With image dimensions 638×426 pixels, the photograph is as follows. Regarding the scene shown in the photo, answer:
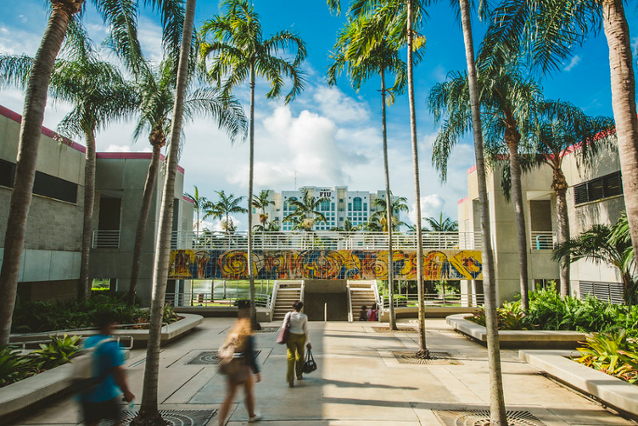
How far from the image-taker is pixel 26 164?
7523 millimetres

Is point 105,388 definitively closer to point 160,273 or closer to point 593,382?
point 160,273

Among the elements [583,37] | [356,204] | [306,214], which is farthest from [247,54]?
[356,204]

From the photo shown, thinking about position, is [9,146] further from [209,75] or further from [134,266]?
[209,75]

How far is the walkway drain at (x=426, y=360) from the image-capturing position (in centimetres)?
965

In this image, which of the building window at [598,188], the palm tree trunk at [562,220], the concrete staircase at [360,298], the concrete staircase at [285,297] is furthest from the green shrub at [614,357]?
the concrete staircase at [285,297]

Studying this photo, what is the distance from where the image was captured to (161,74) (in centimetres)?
1552

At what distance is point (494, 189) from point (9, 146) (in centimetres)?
2048

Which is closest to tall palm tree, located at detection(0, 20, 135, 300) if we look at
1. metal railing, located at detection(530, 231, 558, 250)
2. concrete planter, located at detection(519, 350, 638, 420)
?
concrete planter, located at detection(519, 350, 638, 420)

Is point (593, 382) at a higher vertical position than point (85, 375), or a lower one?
lower

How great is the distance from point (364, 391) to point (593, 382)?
12.0 feet

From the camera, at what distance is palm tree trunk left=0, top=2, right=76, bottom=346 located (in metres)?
7.20

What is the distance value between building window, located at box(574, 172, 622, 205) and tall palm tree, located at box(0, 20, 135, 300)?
18.4 m

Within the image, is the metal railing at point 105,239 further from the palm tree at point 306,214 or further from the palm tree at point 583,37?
the palm tree at point 306,214

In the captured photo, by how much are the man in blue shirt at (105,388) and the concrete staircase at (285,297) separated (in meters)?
14.4
